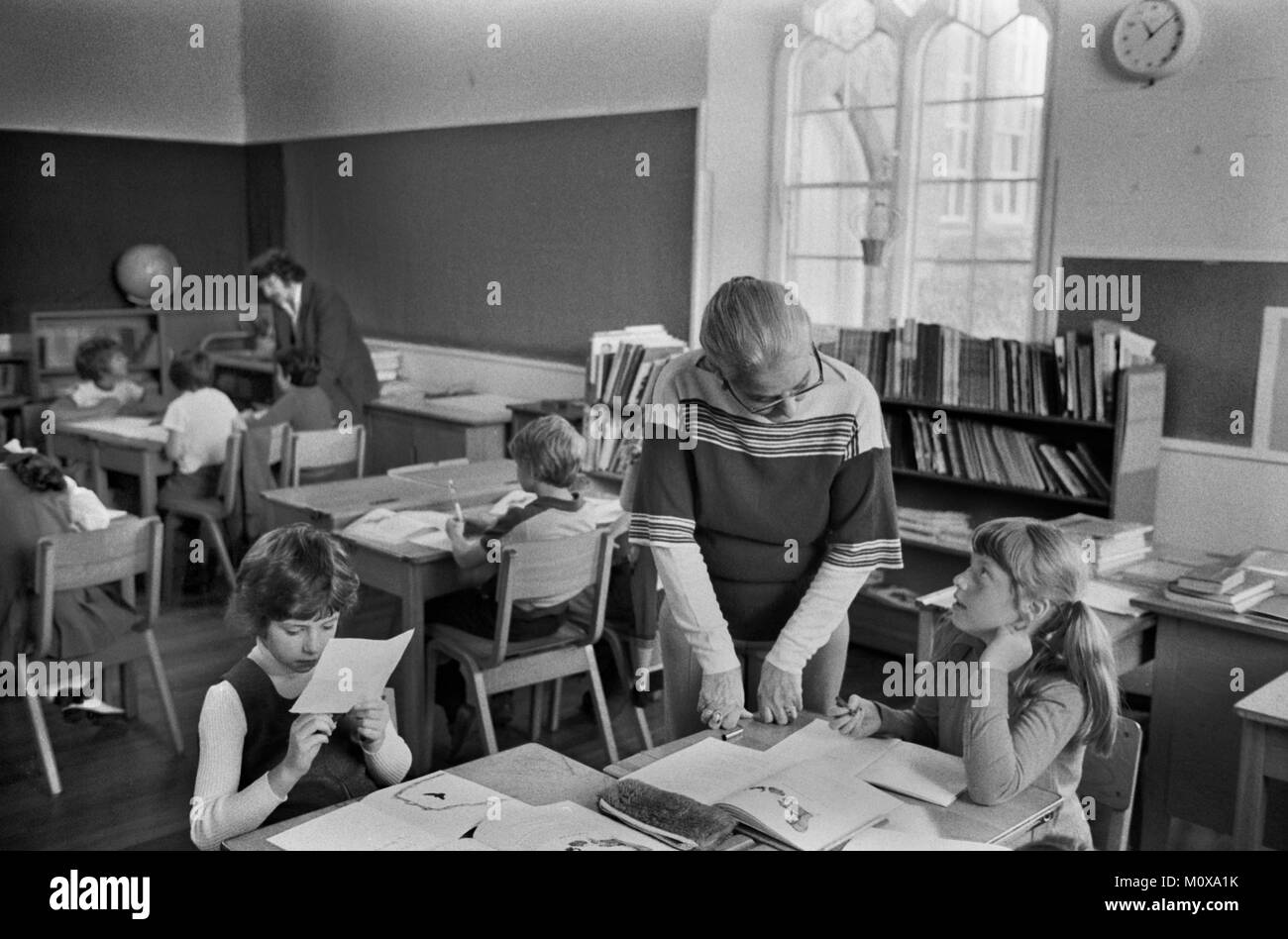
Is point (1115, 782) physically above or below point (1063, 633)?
below

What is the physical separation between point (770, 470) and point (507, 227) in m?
4.47

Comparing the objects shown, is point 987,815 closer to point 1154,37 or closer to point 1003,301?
point 1154,37

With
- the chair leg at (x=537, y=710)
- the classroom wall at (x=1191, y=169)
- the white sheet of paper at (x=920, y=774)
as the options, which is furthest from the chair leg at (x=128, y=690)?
the classroom wall at (x=1191, y=169)

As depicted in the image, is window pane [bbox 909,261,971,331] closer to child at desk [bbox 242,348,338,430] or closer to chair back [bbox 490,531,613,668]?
chair back [bbox 490,531,613,668]

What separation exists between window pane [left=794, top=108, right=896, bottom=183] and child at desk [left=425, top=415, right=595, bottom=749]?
85.4 inches

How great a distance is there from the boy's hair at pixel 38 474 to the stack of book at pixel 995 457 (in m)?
2.72

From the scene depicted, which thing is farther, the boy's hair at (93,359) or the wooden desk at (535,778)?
the boy's hair at (93,359)

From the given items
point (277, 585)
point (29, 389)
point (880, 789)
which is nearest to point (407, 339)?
point (29, 389)

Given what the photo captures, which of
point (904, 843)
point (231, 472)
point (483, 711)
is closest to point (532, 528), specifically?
point (483, 711)

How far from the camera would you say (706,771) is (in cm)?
184

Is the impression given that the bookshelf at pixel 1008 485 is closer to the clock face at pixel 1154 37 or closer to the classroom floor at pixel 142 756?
the classroom floor at pixel 142 756

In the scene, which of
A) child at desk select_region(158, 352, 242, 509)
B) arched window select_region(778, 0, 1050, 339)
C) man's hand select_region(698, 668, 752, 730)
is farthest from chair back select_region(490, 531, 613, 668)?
child at desk select_region(158, 352, 242, 509)

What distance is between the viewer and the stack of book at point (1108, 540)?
3.26m
